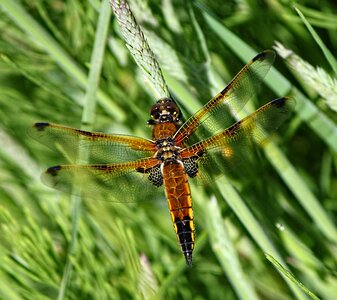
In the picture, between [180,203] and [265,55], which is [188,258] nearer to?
[180,203]

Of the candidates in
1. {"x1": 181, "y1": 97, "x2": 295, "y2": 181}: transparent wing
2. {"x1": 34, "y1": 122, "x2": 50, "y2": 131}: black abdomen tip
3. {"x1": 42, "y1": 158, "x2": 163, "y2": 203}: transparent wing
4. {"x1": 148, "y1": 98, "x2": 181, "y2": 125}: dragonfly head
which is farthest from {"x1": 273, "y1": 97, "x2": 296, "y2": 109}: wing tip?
{"x1": 34, "y1": 122, "x2": 50, "y2": 131}: black abdomen tip

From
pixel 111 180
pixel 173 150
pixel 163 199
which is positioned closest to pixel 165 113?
pixel 173 150

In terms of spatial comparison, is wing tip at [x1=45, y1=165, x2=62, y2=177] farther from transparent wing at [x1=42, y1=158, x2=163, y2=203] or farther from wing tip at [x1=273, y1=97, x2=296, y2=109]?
wing tip at [x1=273, y1=97, x2=296, y2=109]

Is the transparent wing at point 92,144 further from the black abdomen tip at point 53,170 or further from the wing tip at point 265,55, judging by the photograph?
the wing tip at point 265,55

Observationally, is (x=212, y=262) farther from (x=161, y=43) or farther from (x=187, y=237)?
(x=161, y=43)

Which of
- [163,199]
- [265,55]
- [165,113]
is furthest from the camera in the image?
[163,199]

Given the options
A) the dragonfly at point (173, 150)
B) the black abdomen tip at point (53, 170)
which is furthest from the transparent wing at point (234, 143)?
the black abdomen tip at point (53, 170)
